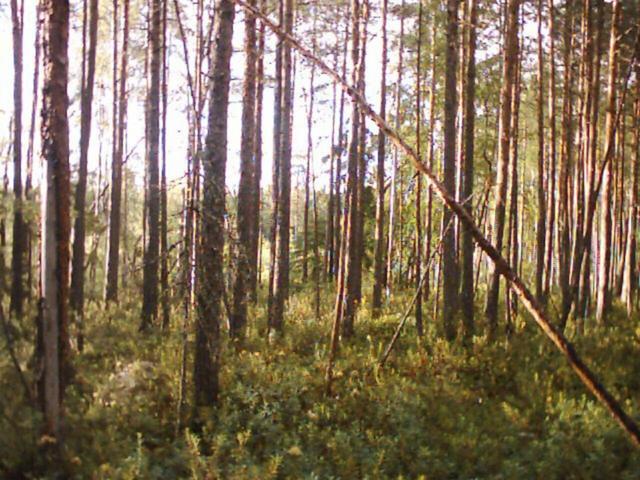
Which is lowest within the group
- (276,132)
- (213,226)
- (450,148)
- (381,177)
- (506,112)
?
(213,226)

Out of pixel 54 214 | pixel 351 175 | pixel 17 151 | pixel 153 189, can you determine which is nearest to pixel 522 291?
pixel 54 214

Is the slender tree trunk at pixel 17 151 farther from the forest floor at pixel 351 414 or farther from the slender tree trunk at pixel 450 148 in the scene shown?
the slender tree trunk at pixel 450 148

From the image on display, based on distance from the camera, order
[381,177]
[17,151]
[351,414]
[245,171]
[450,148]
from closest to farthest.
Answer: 1. [351,414]
2. [450,148]
3. [245,171]
4. [17,151]
5. [381,177]

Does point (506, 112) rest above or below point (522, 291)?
above

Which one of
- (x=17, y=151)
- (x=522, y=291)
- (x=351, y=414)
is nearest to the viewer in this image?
(x=522, y=291)

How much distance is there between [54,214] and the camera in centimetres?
638

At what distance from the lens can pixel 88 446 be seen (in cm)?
709

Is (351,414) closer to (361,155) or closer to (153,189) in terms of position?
(361,155)

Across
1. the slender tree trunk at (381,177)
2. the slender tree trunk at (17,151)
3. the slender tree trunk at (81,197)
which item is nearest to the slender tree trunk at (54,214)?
the slender tree trunk at (81,197)

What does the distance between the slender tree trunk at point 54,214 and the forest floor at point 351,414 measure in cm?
59

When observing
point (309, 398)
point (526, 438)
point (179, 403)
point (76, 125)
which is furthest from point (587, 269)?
point (76, 125)

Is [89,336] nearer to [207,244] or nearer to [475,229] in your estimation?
[207,244]

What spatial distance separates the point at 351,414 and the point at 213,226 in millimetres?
3446

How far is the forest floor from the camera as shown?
6949 mm
